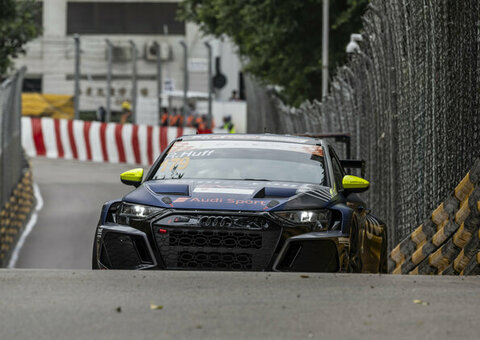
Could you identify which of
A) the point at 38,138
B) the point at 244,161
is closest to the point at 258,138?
the point at 244,161

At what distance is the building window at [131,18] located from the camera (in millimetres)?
68875

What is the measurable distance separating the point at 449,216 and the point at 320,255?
1155mm

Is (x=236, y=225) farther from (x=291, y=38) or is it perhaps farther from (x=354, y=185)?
(x=291, y=38)

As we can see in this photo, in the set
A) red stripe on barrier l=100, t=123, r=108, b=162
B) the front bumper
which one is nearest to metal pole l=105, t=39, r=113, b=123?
red stripe on barrier l=100, t=123, r=108, b=162

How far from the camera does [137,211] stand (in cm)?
870

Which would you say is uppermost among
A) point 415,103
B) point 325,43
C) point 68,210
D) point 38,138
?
point 325,43

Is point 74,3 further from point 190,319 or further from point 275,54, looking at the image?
point 190,319

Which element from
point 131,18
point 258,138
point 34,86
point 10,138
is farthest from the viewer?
point 131,18

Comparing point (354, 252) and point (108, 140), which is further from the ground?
point (354, 252)

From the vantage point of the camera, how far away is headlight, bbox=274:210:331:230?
841 cm

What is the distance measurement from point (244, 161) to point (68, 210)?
52.7 feet

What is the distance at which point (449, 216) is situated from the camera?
906 centimetres

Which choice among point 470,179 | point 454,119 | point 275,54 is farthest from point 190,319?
point 275,54

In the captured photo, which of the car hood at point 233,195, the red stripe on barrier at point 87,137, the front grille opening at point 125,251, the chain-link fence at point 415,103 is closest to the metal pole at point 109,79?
the red stripe on barrier at point 87,137
